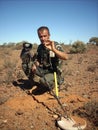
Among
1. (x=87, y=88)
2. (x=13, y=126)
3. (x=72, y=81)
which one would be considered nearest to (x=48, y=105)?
(x=13, y=126)

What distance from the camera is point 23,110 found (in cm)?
394

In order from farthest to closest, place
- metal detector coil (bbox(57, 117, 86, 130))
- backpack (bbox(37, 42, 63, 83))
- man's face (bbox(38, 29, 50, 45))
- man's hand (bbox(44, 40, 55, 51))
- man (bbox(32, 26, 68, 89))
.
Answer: backpack (bbox(37, 42, 63, 83)), man (bbox(32, 26, 68, 89)), man's face (bbox(38, 29, 50, 45)), man's hand (bbox(44, 40, 55, 51)), metal detector coil (bbox(57, 117, 86, 130))

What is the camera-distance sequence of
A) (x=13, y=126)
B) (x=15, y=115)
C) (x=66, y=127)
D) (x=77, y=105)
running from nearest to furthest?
(x=66, y=127), (x=13, y=126), (x=15, y=115), (x=77, y=105)

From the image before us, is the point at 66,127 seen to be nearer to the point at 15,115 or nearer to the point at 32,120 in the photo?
the point at 32,120

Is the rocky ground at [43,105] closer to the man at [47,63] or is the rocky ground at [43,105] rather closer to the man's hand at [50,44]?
the man at [47,63]

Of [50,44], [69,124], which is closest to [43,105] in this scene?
[69,124]

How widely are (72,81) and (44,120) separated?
9.83ft

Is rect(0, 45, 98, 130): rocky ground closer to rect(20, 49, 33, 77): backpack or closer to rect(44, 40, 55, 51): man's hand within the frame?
rect(20, 49, 33, 77): backpack

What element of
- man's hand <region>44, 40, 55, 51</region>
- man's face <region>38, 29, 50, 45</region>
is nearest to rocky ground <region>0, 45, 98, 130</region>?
man's hand <region>44, 40, 55, 51</region>

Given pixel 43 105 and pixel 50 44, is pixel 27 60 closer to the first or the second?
pixel 50 44

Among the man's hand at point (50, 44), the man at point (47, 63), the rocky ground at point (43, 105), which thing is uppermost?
the man's hand at point (50, 44)

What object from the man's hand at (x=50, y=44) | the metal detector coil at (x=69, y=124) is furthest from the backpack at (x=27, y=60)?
the metal detector coil at (x=69, y=124)

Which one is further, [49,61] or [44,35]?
[49,61]

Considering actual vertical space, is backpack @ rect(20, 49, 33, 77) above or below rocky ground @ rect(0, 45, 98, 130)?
above
